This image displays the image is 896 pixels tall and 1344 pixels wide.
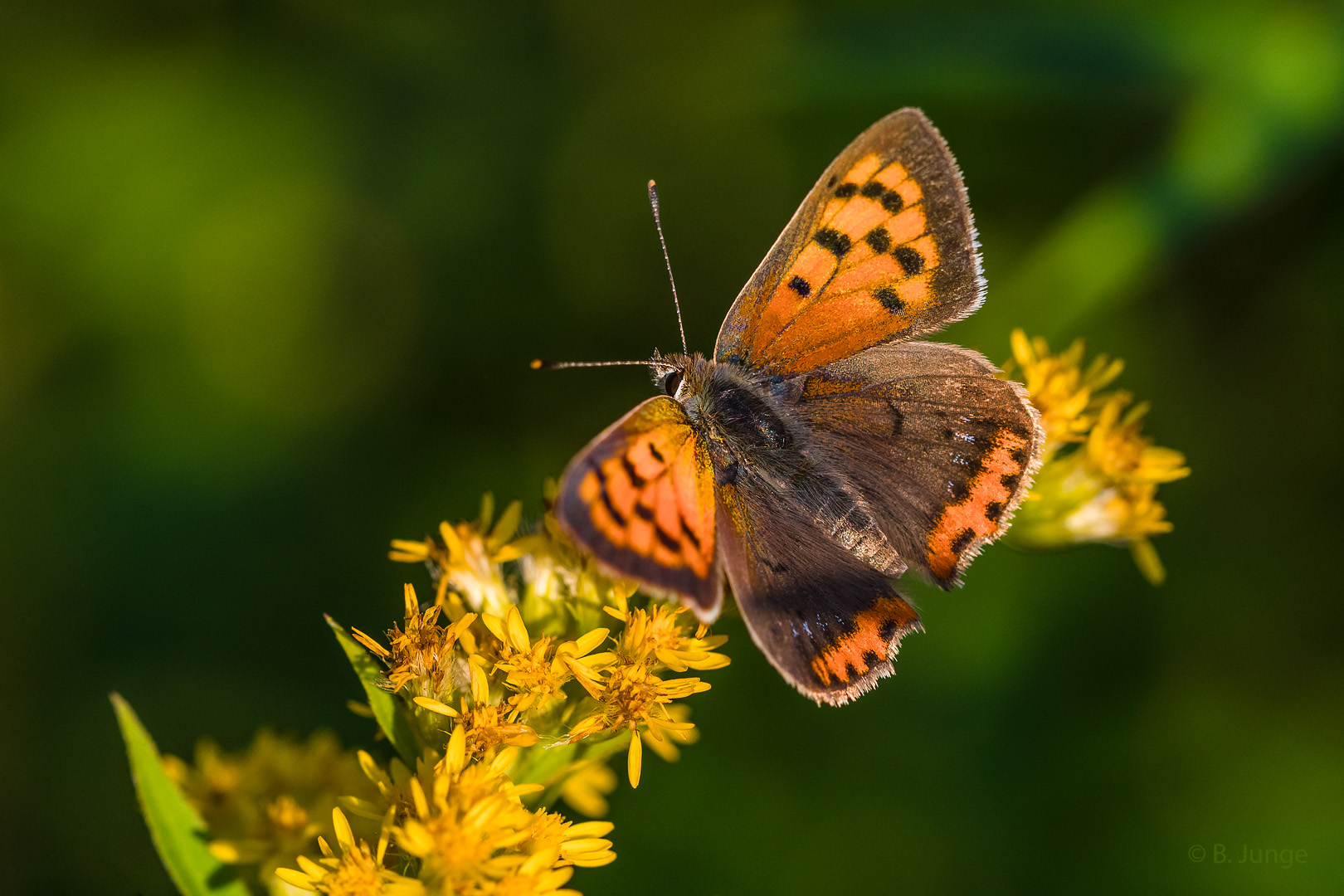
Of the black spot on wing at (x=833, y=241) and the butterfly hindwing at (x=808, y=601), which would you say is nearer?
the butterfly hindwing at (x=808, y=601)

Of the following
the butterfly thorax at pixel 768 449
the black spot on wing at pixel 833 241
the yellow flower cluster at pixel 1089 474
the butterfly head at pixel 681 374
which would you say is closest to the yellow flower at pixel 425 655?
the butterfly thorax at pixel 768 449

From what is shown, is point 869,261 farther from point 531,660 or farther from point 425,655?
point 425,655

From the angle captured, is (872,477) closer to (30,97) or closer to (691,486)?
(691,486)

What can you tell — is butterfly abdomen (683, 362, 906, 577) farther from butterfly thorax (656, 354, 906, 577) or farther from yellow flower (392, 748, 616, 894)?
yellow flower (392, 748, 616, 894)

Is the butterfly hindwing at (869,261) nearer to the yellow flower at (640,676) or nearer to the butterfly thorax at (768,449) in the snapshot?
the butterfly thorax at (768,449)

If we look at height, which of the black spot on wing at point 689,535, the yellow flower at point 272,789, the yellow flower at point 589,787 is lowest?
the yellow flower at point 589,787

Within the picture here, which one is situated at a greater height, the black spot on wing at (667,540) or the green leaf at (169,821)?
the black spot on wing at (667,540)

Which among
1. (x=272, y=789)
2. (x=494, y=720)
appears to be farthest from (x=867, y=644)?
(x=272, y=789)

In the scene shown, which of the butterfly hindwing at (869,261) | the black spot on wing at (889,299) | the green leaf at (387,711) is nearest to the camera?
the green leaf at (387,711)
